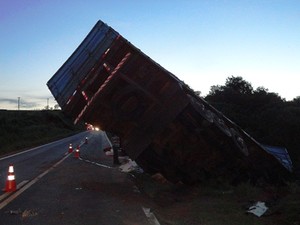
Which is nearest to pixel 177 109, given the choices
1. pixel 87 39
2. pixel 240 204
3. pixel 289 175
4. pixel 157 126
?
pixel 157 126

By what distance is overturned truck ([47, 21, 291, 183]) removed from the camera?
9.92m

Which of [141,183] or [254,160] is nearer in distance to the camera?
[254,160]

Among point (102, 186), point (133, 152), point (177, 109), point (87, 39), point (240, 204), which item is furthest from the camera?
point (102, 186)

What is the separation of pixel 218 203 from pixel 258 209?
94 centimetres

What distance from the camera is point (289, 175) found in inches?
490

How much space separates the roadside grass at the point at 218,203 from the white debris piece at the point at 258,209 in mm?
82

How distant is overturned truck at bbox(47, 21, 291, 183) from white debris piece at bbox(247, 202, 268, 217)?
1.60m

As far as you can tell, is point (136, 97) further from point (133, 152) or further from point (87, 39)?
point (87, 39)

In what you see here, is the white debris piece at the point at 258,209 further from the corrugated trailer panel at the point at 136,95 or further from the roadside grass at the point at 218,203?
the corrugated trailer panel at the point at 136,95

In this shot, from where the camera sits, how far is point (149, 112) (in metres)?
10.2

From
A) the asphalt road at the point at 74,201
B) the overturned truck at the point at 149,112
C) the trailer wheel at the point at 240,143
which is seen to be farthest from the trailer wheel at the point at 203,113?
the asphalt road at the point at 74,201

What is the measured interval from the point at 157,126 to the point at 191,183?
230cm

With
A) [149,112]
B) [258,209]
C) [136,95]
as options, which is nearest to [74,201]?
[149,112]

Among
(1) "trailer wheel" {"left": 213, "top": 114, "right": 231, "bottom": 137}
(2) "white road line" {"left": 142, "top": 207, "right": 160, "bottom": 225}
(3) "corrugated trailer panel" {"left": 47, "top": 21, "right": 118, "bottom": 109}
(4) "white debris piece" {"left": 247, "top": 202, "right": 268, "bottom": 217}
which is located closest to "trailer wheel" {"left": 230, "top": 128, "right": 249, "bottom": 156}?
(1) "trailer wheel" {"left": 213, "top": 114, "right": 231, "bottom": 137}
